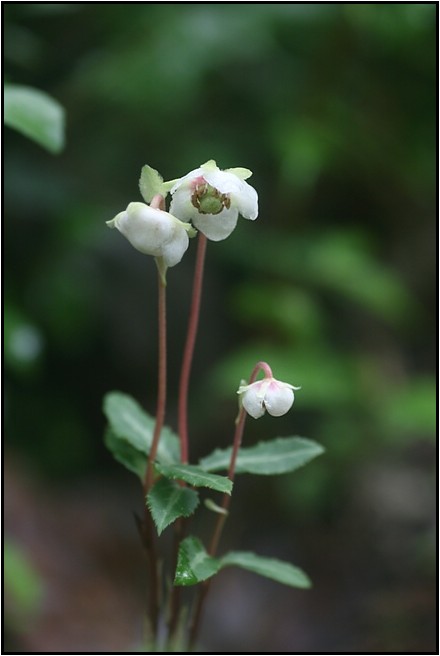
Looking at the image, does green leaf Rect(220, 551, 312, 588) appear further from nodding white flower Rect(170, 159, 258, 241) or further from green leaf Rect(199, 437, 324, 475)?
nodding white flower Rect(170, 159, 258, 241)

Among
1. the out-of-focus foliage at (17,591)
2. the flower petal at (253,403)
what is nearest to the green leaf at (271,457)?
the flower petal at (253,403)

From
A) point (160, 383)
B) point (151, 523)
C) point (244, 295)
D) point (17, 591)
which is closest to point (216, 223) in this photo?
point (160, 383)

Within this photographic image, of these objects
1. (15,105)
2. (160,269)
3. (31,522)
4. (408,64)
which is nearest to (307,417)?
(31,522)

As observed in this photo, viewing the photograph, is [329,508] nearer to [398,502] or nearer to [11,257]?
[398,502]

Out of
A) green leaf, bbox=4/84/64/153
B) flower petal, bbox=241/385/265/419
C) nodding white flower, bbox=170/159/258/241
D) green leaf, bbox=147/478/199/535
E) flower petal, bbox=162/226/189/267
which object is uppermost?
green leaf, bbox=4/84/64/153

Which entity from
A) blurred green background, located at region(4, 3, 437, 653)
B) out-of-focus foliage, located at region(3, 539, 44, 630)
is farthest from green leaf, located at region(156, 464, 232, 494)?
blurred green background, located at region(4, 3, 437, 653)

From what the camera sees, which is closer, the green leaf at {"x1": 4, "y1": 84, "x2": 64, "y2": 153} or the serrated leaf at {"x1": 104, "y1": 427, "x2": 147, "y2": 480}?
the serrated leaf at {"x1": 104, "y1": 427, "x2": 147, "y2": 480}

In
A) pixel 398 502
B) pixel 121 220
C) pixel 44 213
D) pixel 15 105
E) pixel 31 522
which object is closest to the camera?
pixel 121 220

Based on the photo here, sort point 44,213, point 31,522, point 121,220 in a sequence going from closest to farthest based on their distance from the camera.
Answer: point 121,220, point 31,522, point 44,213
